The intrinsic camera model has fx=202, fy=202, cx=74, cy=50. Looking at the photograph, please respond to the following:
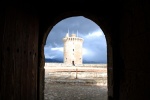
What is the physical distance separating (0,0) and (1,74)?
0.69 meters

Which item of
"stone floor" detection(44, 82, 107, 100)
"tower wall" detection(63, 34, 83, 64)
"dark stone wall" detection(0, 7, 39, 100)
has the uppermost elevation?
"tower wall" detection(63, 34, 83, 64)

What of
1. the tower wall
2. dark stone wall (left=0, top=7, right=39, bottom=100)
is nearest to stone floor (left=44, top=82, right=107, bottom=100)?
dark stone wall (left=0, top=7, right=39, bottom=100)

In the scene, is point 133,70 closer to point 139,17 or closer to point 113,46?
point 139,17

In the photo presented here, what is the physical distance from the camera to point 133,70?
289 centimetres

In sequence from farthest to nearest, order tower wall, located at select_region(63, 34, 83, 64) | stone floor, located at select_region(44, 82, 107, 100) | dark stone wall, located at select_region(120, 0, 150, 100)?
tower wall, located at select_region(63, 34, 83, 64), stone floor, located at select_region(44, 82, 107, 100), dark stone wall, located at select_region(120, 0, 150, 100)

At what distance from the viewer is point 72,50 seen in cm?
4309

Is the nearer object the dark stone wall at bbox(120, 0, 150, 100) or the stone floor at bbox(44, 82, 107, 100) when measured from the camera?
the dark stone wall at bbox(120, 0, 150, 100)

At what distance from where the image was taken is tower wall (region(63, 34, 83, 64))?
1689 inches

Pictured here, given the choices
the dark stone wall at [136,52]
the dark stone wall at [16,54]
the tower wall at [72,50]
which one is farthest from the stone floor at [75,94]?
the tower wall at [72,50]

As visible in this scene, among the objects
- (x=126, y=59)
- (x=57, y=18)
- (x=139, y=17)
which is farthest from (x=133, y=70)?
(x=57, y=18)

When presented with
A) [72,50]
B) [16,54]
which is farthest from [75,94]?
[72,50]

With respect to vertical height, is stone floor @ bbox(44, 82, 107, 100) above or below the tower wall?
below

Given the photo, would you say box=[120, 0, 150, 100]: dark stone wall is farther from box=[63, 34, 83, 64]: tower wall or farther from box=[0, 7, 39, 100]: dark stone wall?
box=[63, 34, 83, 64]: tower wall

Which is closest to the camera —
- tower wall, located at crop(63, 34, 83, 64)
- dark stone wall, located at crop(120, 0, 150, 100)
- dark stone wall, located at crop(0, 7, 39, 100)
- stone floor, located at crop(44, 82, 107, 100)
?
dark stone wall, located at crop(0, 7, 39, 100)
